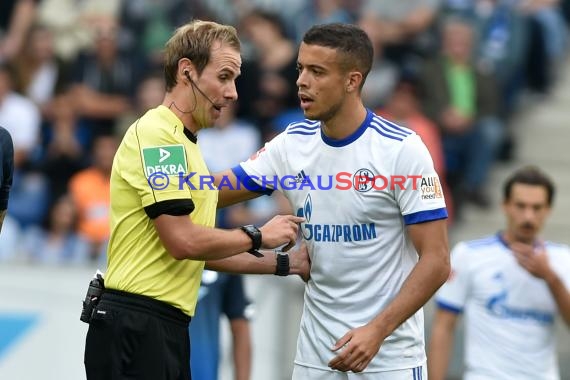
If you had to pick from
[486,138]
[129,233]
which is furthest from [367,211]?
[486,138]

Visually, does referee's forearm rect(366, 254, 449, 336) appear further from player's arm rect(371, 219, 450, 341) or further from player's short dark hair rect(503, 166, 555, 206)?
player's short dark hair rect(503, 166, 555, 206)

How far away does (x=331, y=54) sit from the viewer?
4926 mm

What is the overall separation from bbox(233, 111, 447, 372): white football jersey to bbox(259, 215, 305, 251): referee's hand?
12 cm

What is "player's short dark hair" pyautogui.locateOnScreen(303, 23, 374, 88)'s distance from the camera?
4.92 meters

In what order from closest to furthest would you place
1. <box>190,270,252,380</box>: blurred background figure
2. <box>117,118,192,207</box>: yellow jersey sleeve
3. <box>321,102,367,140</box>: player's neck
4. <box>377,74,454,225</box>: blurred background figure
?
<box>117,118,192,207</box>: yellow jersey sleeve
<box>321,102,367,140</box>: player's neck
<box>190,270,252,380</box>: blurred background figure
<box>377,74,454,225</box>: blurred background figure

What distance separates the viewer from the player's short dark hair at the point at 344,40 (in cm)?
492

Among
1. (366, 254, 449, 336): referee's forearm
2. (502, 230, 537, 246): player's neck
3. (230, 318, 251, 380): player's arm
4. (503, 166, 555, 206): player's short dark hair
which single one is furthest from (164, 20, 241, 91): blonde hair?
(502, 230, 537, 246): player's neck

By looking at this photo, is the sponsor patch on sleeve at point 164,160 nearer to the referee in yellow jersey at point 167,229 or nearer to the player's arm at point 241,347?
the referee in yellow jersey at point 167,229

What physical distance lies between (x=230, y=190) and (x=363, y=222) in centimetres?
66

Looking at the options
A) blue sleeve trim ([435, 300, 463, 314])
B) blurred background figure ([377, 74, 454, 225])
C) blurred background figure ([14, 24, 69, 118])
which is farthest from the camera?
blurred background figure ([14, 24, 69, 118])

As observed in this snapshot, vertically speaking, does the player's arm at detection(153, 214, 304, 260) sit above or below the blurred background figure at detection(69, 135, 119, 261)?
below

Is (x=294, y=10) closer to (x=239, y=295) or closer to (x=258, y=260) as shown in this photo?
(x=239, y=295)

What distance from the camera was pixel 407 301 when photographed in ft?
15.9

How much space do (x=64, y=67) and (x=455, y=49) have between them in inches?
155
